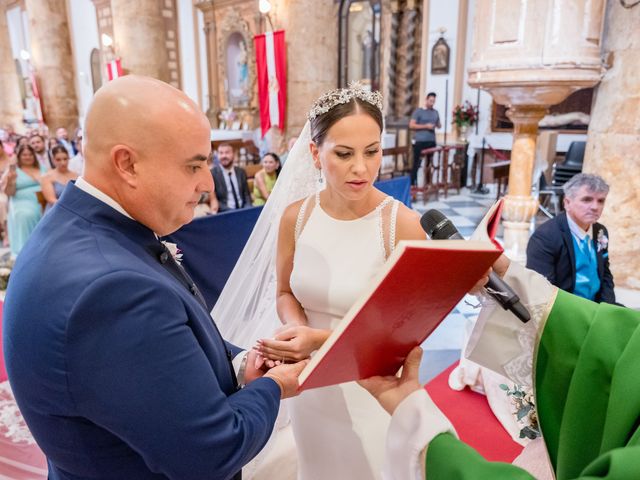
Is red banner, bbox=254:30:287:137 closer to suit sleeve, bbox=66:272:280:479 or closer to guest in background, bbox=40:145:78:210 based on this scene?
guest in background, bbox=40:145:78:210

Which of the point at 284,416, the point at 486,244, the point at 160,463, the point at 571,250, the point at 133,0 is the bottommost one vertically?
the point at 284,416

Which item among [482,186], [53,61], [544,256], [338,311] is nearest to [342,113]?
[338,311]

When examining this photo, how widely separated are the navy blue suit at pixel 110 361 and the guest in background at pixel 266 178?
512cm

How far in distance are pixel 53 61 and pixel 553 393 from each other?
62.0 feet

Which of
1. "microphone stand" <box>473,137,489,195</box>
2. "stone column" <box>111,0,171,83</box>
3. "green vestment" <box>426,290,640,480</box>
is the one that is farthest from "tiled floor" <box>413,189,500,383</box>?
"stone column" <box>111,0,171,83</box>

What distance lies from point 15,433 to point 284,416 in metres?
1.56

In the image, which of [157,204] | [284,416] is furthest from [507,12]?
[157,204]

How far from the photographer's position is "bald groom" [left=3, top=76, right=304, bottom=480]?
0.88 meters

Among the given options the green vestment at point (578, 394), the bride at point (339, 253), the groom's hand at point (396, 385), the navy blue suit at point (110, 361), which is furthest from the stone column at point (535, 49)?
the navy blue suit at point (110, 361)

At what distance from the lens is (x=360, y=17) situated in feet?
43.3

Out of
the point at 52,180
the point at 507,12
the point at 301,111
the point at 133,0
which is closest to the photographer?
the point at 507,12

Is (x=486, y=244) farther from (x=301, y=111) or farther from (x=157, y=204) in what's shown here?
(x=301, y=111)

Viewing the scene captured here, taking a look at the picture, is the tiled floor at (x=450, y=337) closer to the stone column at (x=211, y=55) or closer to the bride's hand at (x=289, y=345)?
the bride's hand at (x=289, y=345)

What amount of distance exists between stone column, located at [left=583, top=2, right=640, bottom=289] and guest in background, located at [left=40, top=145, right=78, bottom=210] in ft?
19.4
